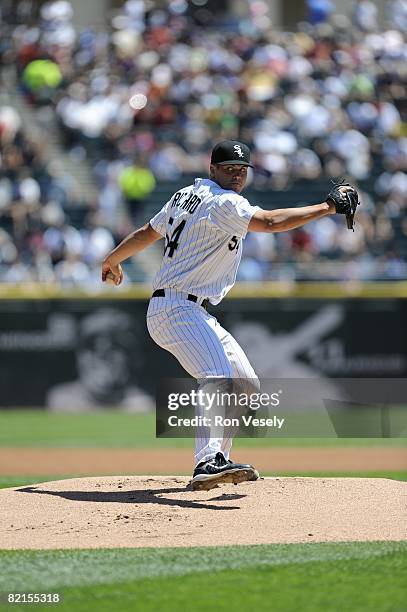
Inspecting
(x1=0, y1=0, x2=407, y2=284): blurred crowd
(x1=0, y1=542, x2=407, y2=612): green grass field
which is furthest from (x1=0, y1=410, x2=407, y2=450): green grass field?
(x1=0, y1=542, x2=407, y2=612): green grass field

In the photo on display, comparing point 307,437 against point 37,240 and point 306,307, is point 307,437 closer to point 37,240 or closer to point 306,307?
point 306,307

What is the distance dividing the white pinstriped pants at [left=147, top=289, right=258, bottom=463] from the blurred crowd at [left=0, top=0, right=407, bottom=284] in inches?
383

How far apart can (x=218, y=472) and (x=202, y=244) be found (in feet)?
4.01

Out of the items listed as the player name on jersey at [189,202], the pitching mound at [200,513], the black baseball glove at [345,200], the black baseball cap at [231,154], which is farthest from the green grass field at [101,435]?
the black baseball glove at [345,200]

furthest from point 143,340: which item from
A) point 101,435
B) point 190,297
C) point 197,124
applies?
point 190,297

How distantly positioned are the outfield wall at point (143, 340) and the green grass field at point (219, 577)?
10.7 m

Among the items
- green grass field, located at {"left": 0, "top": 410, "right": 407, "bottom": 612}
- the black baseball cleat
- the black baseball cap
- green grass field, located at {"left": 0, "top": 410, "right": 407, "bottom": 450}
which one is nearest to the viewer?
green grass field, located at {"left": 0, "top": 410, "right": 407, "bottom": 612}

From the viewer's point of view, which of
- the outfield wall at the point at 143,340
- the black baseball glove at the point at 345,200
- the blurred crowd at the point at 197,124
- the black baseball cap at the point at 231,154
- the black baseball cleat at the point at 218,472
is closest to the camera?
the black baseball glove at the point at 345,200

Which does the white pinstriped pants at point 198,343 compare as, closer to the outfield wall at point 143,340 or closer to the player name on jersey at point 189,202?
the player name on jersey at point 189,202

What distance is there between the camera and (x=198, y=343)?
6402mm

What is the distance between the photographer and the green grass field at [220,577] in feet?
14.3

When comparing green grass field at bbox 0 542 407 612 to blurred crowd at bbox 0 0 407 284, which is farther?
blurred crowd at bbox 0 0 407 284

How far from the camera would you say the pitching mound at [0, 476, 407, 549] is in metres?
5.68

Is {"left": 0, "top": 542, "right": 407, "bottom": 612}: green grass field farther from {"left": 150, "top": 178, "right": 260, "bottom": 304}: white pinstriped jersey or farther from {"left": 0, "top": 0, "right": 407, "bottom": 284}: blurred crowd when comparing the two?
{"left": 0, "top": 0, "right": 407, "bottom": 284}: blurred crowd
